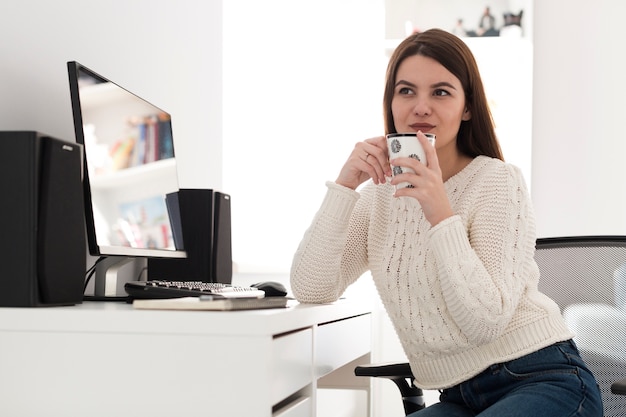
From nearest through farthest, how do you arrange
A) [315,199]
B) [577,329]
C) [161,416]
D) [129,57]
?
1. [161,416]
2. [577,329]
3. [129,57]
4. [315,199]

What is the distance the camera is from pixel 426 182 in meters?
1.39

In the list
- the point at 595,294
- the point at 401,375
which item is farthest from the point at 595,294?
the point at 401,375

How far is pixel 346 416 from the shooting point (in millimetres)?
3795

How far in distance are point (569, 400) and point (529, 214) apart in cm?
34

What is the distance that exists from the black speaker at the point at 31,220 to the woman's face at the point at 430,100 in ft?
2.28

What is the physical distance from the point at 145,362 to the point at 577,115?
3.46 meters

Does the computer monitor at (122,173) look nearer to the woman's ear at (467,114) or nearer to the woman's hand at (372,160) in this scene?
the woman's hand at (372,160)

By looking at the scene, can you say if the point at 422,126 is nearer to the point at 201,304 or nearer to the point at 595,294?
the point at 595,294

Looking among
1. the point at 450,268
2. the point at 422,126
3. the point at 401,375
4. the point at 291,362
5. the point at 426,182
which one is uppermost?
the point at 422,126

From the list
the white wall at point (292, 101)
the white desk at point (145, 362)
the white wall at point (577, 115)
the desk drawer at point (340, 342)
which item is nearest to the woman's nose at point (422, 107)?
the desk drawer at point (340, 342)

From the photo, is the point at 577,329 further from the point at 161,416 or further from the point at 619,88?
the point at 619,88

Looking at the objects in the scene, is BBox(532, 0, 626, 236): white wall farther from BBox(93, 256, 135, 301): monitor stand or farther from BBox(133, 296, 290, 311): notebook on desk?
BBox(133, 296, 290, 311): notebook on desk

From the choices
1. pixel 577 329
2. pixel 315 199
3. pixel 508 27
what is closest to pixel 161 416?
pixel 577 329

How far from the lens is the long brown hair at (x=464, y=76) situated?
1659 mm
